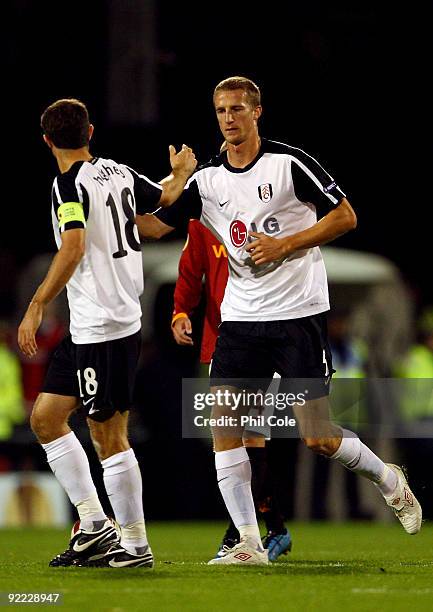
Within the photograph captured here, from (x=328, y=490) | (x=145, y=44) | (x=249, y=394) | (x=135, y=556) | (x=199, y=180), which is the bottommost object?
(x=328, y=490)

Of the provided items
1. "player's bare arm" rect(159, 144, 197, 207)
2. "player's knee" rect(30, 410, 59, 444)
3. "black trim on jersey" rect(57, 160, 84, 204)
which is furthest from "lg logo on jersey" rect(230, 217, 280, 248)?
"player's knee" rect(30, 410, 59, 444)

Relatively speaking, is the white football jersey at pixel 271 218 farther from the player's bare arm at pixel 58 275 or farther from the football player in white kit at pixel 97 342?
the player's bare arm at pixel 58 275

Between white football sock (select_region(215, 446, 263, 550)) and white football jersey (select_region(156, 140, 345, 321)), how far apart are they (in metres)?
0.69

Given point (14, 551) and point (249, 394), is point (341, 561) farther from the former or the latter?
point (14, 551)

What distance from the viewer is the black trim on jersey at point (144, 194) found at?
7.08m

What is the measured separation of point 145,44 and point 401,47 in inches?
187

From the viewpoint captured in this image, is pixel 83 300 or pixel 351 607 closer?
pixel 351 607

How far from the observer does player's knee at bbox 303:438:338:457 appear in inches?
279

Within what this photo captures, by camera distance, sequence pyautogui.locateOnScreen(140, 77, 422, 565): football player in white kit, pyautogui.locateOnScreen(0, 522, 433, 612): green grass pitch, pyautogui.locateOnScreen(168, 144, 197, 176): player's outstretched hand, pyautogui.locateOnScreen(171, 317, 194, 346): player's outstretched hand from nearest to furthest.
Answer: pyautogui.locateOnScreen(0, 522, 433, 612): green grass pitch < pyautogui.locateOnScreen(140, 77, 422, 565): football player in white kit < pyautogui.locateOnScreen(168, 144, 197, 176): player's outstretched hand < pyautogui.locateOnScreen(171, 317, 194, 346): player's outstretched hand

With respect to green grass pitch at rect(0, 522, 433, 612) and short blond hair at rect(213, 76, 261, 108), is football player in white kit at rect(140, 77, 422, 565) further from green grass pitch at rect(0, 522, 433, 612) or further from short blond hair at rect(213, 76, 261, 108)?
green grass pitch at rect(0, 522, 433, 612)

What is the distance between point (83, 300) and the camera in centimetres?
676

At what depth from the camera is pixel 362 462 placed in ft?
23.9

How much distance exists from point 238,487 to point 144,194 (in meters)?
1.51

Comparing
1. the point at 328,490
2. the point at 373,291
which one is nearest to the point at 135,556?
the point at 328,490
